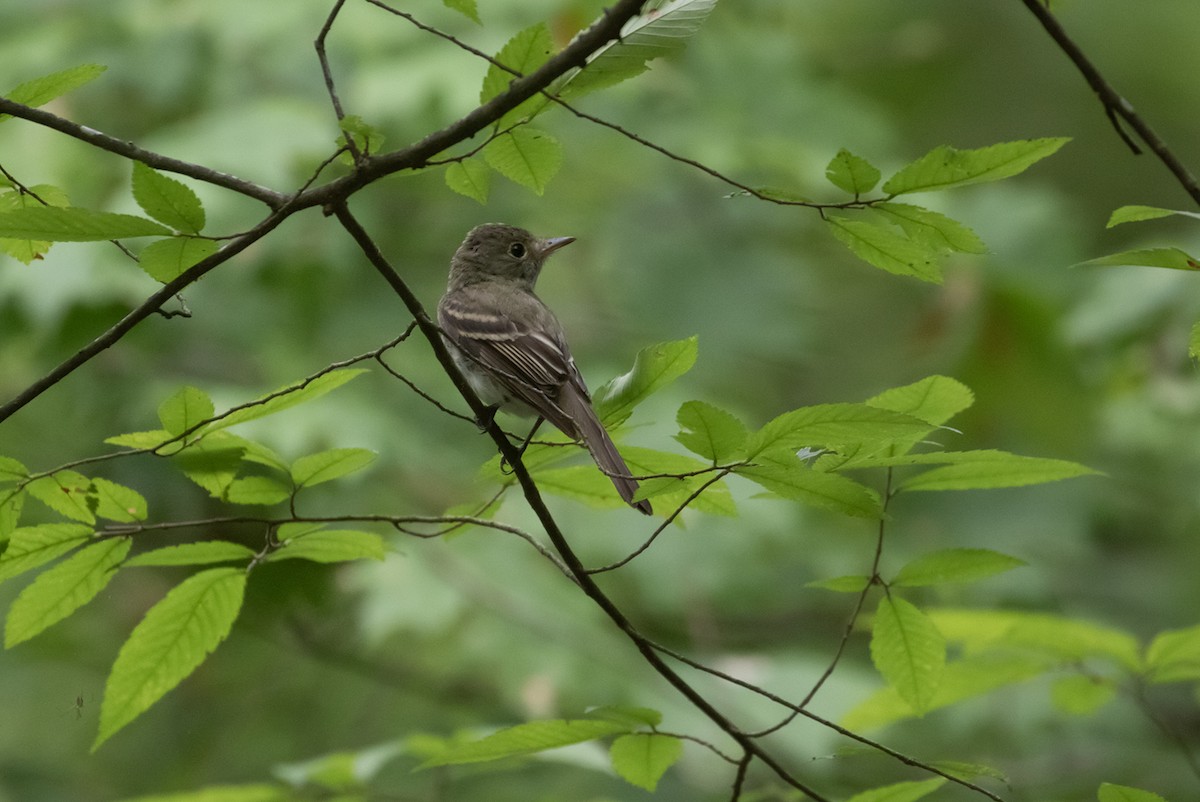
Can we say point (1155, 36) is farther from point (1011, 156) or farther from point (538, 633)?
point (1011, 156)

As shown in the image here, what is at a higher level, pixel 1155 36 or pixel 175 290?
pixel 175 290

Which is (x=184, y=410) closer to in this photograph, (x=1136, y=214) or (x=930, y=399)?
(x=930, y=399)

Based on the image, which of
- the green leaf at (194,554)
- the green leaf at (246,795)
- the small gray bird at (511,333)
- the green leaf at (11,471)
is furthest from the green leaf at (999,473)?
the green leaf at (246,795)

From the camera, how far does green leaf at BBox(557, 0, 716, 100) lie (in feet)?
6.47

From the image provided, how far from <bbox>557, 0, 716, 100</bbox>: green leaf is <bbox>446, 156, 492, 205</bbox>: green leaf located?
34 cm

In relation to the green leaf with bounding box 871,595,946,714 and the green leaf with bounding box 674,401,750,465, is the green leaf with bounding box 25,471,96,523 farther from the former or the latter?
the green leaf with bounding box 871,595,946,714

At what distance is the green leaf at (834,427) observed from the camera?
1.88 meters

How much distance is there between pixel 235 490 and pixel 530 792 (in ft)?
18.2

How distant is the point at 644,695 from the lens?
6879 mm

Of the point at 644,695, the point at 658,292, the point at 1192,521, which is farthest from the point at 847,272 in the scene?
the point at 644,695

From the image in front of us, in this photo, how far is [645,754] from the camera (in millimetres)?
2441

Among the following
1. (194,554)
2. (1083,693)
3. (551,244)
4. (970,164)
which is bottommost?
(1083,693)

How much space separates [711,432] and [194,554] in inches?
39.3

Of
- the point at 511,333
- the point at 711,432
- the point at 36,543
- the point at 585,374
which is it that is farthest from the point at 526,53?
the point at 585,374
